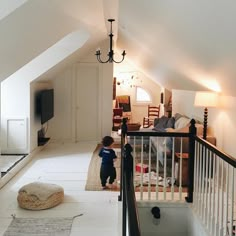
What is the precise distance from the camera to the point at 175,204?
411 cm

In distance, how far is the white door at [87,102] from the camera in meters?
9.09

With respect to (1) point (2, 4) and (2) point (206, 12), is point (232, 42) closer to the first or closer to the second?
(2) point (206, 12)

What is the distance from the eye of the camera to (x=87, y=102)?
30.1 ft

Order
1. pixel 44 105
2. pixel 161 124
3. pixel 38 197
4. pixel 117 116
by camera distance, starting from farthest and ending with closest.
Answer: pixel 117 116 → pixel 161 124 → pixel 44 105 → pixel 38 197

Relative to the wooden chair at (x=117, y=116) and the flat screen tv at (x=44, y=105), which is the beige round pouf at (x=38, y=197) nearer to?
the flat screen tv at (x=44, y=105)

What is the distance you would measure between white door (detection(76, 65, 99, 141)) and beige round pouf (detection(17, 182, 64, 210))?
4.82 meters

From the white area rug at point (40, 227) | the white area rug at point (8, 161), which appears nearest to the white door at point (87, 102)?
the white area rug at point (8, 161)

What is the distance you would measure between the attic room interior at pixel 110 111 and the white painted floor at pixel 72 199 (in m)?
0.01

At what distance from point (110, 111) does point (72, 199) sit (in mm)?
4693

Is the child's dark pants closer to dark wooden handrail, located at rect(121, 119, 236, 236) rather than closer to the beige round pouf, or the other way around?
the beige round pouf

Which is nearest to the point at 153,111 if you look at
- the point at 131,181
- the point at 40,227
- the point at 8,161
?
the point at 8,161

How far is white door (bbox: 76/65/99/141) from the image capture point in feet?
29.8

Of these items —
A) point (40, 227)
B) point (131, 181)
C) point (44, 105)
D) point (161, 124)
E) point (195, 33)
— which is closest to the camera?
point (131, 181)

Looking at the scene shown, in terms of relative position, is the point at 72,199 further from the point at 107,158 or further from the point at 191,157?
the point at 191,157
